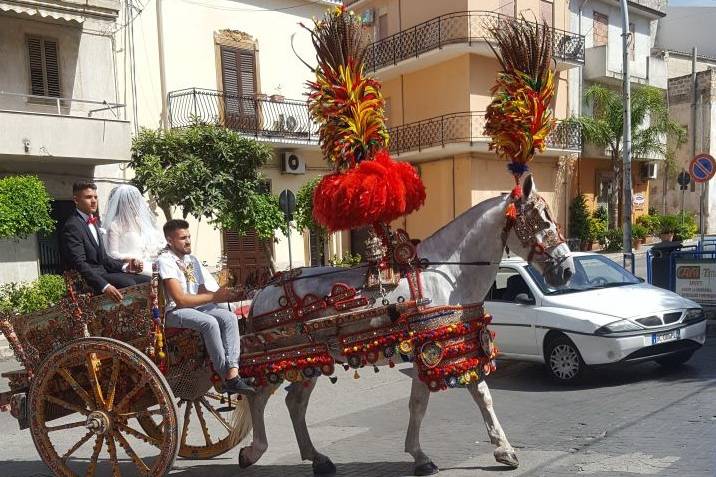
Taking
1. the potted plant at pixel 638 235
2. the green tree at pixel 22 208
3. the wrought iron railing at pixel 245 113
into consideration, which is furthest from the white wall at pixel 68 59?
the potted plant at pixel 638 235

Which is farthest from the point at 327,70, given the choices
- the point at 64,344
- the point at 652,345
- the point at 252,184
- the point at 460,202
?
the point at 460,202

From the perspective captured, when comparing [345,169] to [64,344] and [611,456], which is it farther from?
[611,456]

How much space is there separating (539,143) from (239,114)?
47.7 ft

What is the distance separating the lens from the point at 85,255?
5.23 m

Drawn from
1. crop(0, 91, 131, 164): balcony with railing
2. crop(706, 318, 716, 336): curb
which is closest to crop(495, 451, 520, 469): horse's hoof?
crop(706, 318, 716, 336): curb

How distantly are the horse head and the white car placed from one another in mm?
2159

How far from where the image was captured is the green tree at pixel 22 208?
11.5 m

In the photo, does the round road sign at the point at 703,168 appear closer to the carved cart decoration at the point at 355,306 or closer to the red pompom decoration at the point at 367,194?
the carved cart decoration at the point at 355,306

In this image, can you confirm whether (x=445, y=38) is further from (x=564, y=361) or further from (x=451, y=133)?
(x=564, y=361)

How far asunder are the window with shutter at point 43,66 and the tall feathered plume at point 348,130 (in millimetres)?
12433

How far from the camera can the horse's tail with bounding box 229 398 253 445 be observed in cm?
555

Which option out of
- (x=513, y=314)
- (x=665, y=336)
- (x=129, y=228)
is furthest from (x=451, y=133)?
(x=129, y=228)

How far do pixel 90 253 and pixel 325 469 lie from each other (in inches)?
105

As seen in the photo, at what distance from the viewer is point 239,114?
60.3 ft
